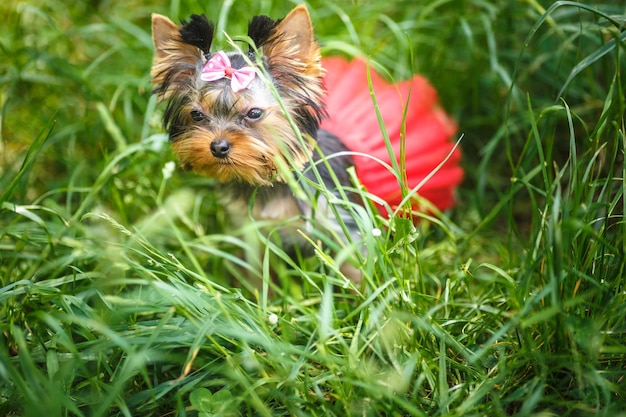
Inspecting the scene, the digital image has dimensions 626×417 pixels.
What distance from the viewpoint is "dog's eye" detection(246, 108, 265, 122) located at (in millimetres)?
2393

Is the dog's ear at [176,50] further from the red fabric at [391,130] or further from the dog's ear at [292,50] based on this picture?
the red fabric at [391,130]

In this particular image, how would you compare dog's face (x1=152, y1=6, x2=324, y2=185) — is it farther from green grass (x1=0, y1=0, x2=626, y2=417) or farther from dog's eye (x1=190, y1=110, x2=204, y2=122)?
green grass (x1=0, y1=0, x2=626, y2=417)

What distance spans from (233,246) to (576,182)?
1.78 meters

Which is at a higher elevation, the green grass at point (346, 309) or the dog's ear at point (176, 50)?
the dog's ear at point (176, 50)

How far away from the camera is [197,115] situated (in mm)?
2459

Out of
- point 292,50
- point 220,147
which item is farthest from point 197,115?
point 292,50

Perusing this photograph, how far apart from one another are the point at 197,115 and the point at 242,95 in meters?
0.25

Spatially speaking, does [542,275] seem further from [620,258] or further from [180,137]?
[180,137]

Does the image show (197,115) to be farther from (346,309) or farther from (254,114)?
(346,309)

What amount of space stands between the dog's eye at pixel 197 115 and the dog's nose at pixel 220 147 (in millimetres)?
186

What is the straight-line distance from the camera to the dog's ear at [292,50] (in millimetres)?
2326

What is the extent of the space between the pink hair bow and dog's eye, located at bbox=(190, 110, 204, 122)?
0.19 metres

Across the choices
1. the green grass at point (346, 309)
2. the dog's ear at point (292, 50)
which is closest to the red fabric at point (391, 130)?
the green grass at point (346, 309)

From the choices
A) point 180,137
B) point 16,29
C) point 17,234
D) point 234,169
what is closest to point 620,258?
point 234,169
